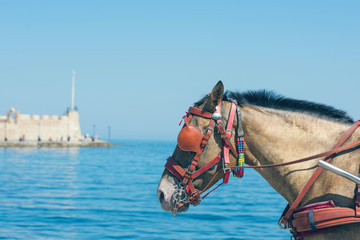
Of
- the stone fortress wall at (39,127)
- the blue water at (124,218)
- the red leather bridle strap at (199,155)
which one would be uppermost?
the red leather bridle strap at (199,155)

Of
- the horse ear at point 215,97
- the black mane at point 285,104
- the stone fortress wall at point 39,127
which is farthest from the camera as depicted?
the stone fortress wall at point 39,127

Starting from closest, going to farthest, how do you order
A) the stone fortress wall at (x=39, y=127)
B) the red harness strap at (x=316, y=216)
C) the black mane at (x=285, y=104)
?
the red harness strap at (x=316, y=216) → the black mane at (x=285, y=104) → the stone fortress wall at (x=39, y=127)

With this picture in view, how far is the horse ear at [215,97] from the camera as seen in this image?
2753 millimetres

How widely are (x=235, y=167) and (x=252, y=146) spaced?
20cm

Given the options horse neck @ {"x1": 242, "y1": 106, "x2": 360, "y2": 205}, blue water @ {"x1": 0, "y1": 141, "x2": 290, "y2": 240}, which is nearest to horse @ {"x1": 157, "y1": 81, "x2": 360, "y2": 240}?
horse neck @ {"x1": 242, "y1": 106, "x2": 360, "y2": 205}

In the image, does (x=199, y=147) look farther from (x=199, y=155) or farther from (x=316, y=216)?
(x=316, y=216)

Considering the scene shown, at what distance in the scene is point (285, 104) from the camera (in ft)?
9.93

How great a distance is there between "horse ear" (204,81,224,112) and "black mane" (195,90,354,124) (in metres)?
0.10

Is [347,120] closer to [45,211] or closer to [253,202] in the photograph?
[45,211]

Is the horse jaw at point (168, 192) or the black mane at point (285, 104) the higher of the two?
the black mane at point (285, 104)

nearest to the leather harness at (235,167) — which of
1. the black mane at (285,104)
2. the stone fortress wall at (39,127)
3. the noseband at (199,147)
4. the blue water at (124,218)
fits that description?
the noseband at (199,147)

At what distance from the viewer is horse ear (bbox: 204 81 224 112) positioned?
2753 mm

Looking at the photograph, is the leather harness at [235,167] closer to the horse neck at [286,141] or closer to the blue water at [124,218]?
→ the horse neck at [286,141]

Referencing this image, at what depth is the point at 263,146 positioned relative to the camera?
288 centimetres
